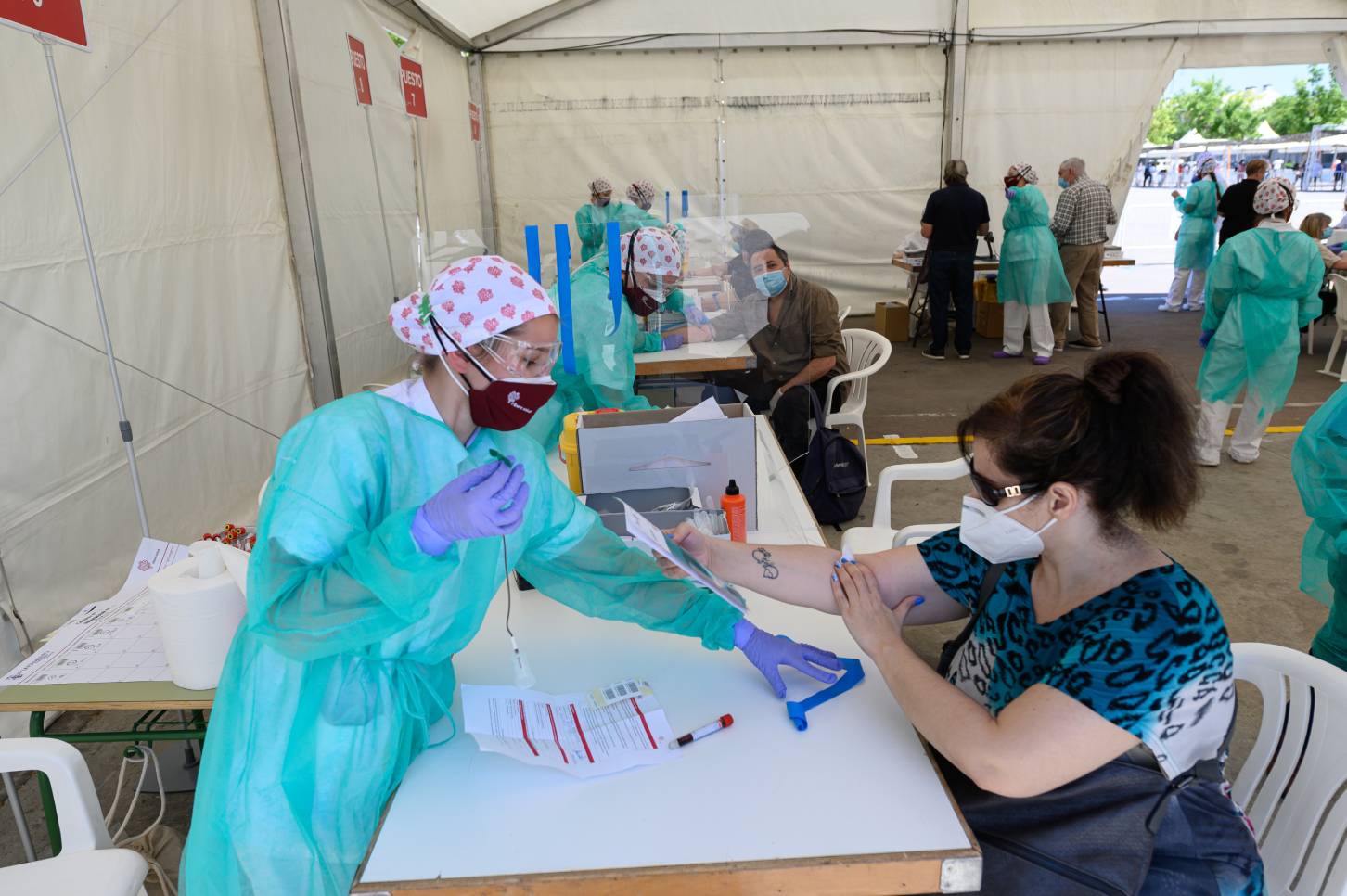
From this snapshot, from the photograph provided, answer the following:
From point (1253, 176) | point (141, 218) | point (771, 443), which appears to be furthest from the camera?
point (1253, 176)

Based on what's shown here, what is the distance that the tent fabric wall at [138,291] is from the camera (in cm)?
249

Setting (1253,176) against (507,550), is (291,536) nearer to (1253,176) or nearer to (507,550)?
(507,550)

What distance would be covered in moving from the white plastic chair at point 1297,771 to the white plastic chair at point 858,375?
7.31 feet

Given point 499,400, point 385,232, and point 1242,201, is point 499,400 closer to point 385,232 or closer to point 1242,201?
point 385,232

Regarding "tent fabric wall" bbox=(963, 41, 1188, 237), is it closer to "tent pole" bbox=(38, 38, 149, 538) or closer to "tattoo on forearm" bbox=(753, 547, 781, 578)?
"tent pole" bbox=(38, 38, 149, 538)

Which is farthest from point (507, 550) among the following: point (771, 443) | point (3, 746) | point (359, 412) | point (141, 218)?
point (141, 218)

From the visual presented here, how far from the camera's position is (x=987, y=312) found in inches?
302

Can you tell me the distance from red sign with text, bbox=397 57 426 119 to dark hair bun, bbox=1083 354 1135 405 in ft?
16.0

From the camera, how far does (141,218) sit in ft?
10.1

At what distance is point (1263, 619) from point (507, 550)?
2712 mm

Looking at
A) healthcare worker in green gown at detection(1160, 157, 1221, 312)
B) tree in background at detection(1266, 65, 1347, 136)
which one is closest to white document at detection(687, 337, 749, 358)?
healthcare worker in green gown at detection(1160, 157, 1221, 312)

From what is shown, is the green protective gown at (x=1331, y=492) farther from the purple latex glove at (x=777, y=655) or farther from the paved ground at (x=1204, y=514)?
the purple latex glove at (x=777, y=655)

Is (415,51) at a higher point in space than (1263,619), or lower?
higher

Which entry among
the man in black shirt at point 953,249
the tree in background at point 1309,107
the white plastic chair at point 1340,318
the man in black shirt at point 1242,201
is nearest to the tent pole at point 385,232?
the man in black shirt at point 953,249
